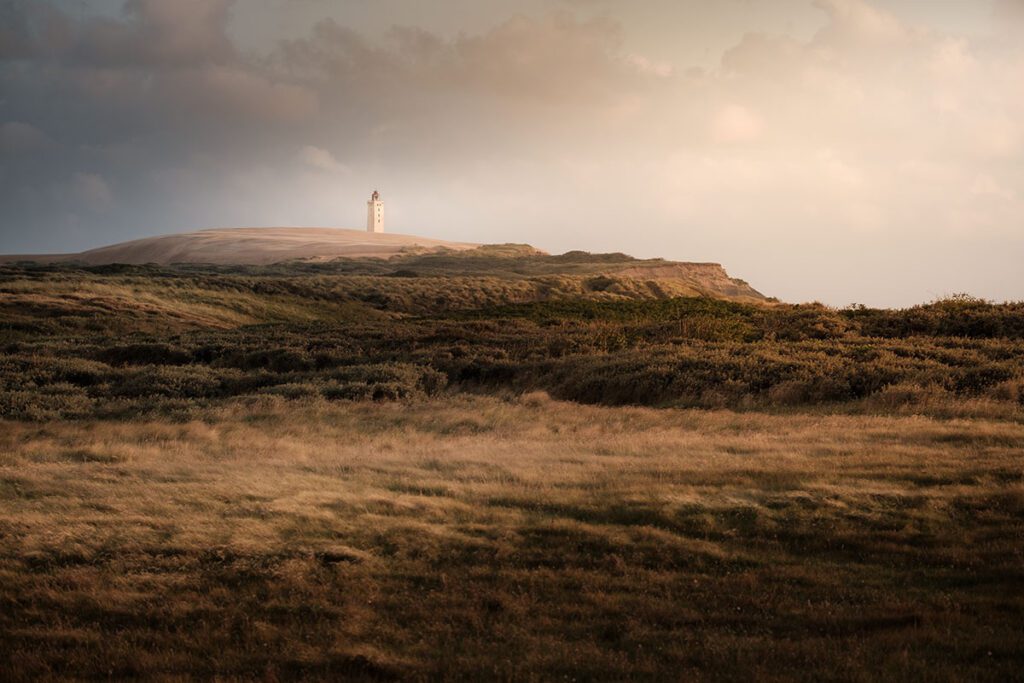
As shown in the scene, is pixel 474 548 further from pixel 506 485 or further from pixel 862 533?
pixel 862 533

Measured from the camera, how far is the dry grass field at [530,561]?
670 cm

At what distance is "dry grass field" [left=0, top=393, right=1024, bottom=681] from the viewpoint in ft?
22.0

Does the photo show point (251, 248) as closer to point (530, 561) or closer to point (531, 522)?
point (531, 522)

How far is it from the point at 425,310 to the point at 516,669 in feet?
188

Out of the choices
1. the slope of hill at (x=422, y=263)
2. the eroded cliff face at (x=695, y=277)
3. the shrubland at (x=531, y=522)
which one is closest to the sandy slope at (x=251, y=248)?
the slope of hill at (x=422, y=263)

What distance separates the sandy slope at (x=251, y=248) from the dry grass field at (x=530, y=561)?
10902 centimetres

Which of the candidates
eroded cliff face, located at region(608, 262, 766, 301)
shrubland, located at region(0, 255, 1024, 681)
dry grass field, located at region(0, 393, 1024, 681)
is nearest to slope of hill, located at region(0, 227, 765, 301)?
eroded cliff face, located at region(608, 262, 766, 301)

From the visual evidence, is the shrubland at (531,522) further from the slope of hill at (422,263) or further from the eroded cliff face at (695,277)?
the eroded cliff face at (695,277)

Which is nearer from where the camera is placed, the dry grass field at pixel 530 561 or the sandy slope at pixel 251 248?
the dry grass field at pixel 530 561

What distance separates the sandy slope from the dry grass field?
358 ft

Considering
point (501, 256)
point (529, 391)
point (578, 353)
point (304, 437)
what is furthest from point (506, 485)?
point (501, 256)

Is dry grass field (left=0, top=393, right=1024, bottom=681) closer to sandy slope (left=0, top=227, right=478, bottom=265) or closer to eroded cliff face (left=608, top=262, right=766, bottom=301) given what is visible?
eroded cliff face (left=608, top=262, right=766, bottom=301)

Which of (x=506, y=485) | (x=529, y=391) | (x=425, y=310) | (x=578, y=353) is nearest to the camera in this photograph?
→ (x=506, y=485)

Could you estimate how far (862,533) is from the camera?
30.4 ft
